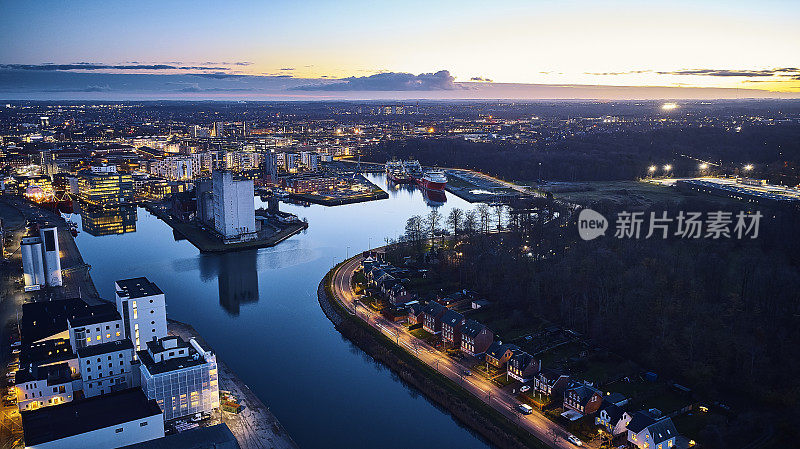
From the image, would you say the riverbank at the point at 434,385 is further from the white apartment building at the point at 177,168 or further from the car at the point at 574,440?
the white apartment building at the point at 177,168

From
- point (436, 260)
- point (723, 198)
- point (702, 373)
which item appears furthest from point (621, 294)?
point (723, 198)

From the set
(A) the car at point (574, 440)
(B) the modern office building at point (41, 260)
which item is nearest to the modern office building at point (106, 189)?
(B) the modern office building at point (41, 260)

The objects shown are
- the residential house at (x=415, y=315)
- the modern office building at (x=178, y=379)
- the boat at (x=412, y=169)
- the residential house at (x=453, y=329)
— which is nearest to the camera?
the modern office building at (x=178, y=379)

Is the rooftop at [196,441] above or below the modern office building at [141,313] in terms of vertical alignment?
below

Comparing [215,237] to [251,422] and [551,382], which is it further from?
[551,382]

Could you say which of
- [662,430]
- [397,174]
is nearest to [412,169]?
[397,174]

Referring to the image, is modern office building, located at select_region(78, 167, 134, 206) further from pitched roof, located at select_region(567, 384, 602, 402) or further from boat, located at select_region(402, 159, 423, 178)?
pitched roof, located at select_region(567, 384, 602, 402)
